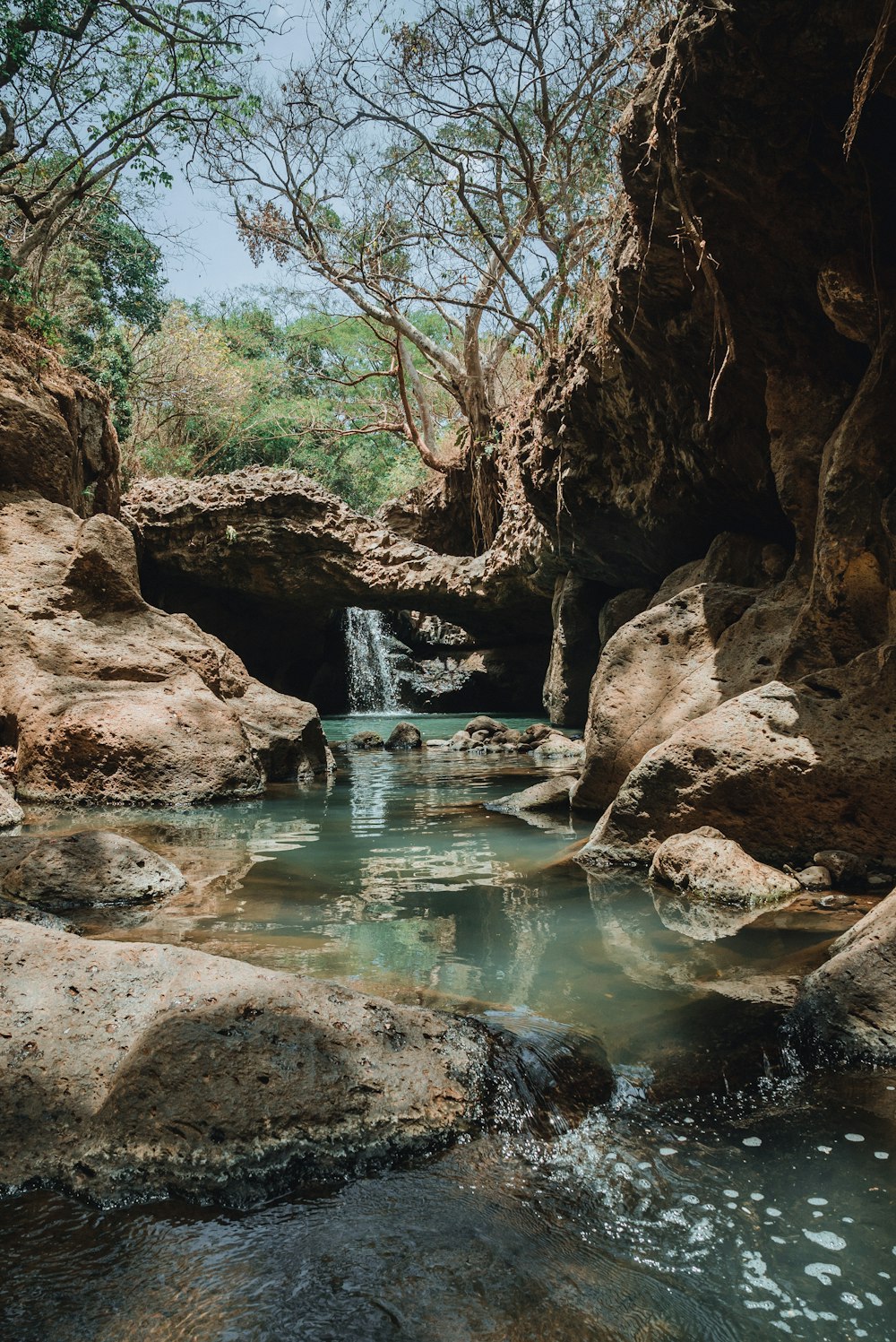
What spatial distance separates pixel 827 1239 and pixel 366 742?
11376 mm

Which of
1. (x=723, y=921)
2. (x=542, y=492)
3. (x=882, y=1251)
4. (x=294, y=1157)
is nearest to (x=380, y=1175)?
(x=294, y=1157)

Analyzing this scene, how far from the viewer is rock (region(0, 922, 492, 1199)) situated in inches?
73.2

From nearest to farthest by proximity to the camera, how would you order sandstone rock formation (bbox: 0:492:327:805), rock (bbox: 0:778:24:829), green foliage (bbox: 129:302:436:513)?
1. rock (bbox: 0:778:24:829)
2. sandstone rock formation (bbox: 0:492:327:805)
3. green foliage (bbox: 129:302:436:513)

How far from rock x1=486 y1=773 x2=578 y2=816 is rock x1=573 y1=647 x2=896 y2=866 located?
214 centimetres

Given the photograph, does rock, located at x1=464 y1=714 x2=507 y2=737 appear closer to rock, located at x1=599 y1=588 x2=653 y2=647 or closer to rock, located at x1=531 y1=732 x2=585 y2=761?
rock, located at x1=531 y1=732 x2=585 y2=761

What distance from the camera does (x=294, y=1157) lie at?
1.89 m

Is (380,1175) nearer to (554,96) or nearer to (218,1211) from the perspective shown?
(218,1211)

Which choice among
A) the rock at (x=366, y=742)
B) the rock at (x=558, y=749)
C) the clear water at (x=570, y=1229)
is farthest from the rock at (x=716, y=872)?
the rock at (x=366, y=742)

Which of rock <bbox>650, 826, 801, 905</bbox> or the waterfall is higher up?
the waterfall

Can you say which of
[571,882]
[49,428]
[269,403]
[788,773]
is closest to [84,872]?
[571,882]

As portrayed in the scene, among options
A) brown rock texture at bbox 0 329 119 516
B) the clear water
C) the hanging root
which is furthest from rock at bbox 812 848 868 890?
brown rock texture at bbox 0 329 119 516

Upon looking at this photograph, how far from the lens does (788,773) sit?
14.5ft

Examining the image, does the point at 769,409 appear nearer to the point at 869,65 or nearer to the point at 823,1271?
the point at 869,65

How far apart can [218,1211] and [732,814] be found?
3.45 metres
